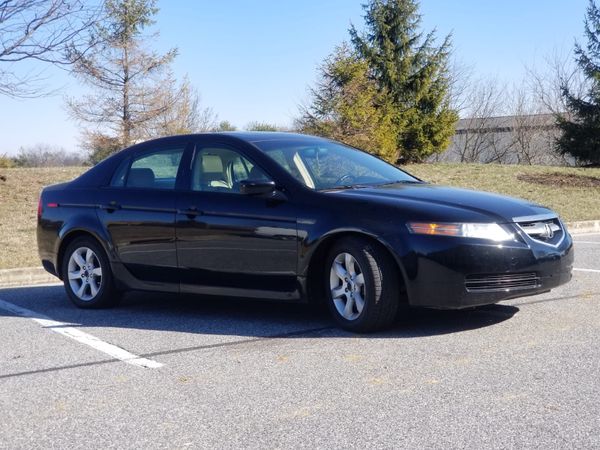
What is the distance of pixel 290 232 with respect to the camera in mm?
6324

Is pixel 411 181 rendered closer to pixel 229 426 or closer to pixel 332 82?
pixel 229 426

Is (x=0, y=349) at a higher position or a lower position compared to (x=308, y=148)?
lower

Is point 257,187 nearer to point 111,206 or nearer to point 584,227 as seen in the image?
point 111,206

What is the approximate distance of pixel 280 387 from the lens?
4.76m

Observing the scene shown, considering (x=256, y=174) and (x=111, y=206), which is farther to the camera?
(x=111, y=206)

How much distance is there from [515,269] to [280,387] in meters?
2.03

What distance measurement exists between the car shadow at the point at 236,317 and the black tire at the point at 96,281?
92 mm

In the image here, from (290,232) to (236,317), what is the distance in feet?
3.62

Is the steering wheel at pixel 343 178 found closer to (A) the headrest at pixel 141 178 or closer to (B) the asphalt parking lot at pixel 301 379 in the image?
(B) the asphalt parking lot at pixel 301 379

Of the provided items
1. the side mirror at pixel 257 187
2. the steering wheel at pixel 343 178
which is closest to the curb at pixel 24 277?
the side mirror at pixel 257 187

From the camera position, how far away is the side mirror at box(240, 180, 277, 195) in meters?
6.41

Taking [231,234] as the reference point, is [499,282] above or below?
below

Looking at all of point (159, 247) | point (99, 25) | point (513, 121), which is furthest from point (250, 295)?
point (513, 121)

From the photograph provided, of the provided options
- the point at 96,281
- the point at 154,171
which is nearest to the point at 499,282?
the point at 154,171
